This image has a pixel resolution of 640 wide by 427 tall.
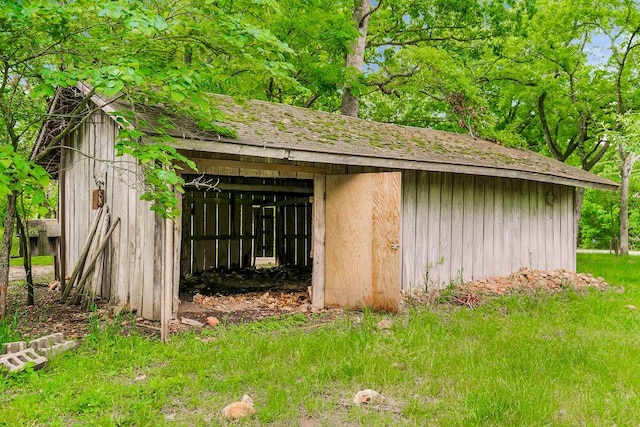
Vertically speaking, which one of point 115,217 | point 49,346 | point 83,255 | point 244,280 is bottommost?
point 244,280

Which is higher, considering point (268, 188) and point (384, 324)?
point (268, 188)

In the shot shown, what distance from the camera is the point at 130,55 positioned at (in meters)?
4.73

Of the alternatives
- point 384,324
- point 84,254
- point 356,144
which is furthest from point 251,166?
point 384,324

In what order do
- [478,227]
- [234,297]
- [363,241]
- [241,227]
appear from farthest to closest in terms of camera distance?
[241,227], [478,227], [234,297], [363,241]

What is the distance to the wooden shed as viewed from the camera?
621 cm

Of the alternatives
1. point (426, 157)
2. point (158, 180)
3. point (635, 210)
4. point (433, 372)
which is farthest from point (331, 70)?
point (635, 210)

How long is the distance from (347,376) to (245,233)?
27.2 ft

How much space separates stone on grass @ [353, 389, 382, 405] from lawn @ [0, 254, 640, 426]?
2.6 inches

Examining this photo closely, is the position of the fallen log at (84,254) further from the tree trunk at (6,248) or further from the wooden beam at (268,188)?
the wooden beam at (268,188)

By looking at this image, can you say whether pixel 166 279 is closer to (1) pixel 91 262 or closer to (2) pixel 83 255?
(1) pixel 91 262

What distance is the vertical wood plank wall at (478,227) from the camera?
7980 mm

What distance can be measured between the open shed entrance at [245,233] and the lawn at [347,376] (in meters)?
4.28

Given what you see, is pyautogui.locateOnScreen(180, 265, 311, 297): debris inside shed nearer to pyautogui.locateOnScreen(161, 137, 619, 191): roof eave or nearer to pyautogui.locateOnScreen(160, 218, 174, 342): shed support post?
pyautogui.locateOnScreen(160, 218, 174, 342): shed support post

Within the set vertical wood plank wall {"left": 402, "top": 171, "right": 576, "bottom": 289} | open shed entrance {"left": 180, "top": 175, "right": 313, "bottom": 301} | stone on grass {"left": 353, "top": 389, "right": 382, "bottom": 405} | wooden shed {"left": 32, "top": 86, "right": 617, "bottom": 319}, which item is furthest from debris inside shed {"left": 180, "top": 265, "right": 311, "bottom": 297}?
stone on grass {"left": 353, "top": 389, "right": 382, "bottom": 405}
